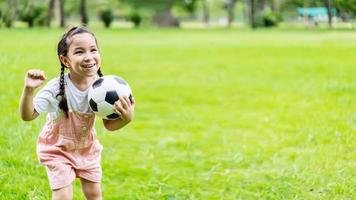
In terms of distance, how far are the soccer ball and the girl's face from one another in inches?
4.3

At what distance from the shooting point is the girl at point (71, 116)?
3.62 m

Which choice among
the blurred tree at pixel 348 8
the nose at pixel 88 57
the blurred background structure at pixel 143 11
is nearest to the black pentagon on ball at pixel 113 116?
the nose at pixel 88 57

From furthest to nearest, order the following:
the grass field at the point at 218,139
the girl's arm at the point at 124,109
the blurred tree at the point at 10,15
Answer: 1. the blurred tree at the point at 10,15
2. the grass field at the point at 218,139
3. the girl's arm at the point at 124,109

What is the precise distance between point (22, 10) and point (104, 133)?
1636 inches

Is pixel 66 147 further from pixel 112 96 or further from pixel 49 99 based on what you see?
pixel 112 96

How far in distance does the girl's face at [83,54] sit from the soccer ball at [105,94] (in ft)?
0.35

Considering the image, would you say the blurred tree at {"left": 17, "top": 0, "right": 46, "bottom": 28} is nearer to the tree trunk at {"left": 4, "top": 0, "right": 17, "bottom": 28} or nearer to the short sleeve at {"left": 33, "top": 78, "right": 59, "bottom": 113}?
the tree trunk at {"left": 4, "top": 0, "right": 17, "bottom": 28}

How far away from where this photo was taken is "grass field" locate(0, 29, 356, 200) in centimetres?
511

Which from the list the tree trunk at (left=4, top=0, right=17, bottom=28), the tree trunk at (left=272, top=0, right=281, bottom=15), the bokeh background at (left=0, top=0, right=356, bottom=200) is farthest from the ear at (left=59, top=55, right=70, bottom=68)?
the tree trunk at (left=272, top=0, right=281, bottom=15)

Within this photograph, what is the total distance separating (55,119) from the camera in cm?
376

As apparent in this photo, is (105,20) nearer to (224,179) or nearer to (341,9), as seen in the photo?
(341,9)

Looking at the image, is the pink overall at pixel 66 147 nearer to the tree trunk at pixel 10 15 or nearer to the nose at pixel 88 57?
the nose at pixel 88 57

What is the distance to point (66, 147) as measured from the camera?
378 cm

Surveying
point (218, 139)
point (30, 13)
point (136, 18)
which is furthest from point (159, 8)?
point (218, 139)
